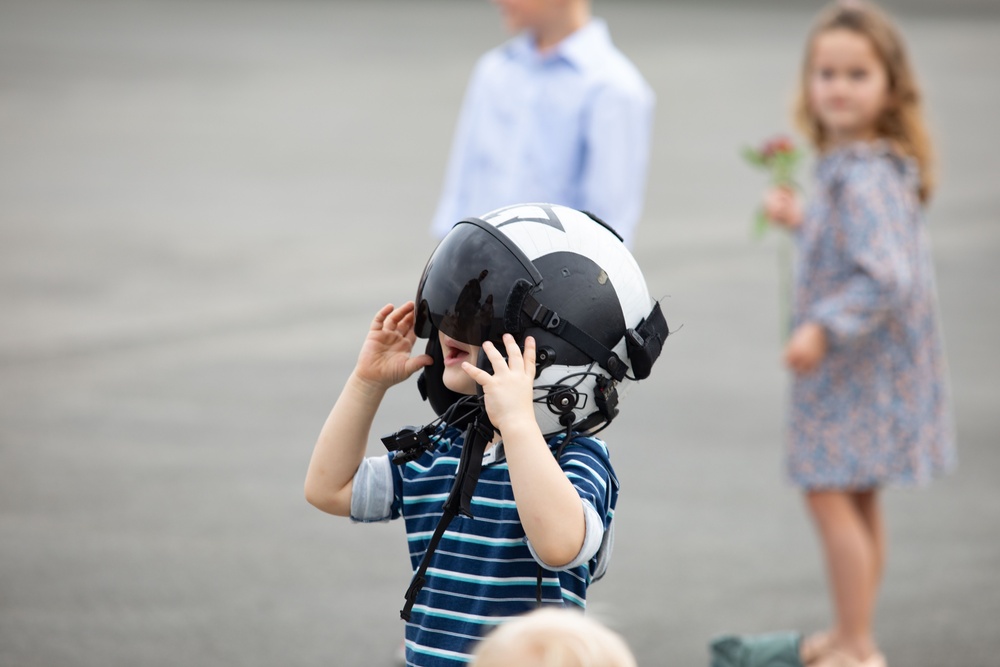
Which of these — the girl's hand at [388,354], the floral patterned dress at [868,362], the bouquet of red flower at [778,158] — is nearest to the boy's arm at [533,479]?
the girl's hand at [388,354]

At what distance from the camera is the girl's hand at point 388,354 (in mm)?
2754

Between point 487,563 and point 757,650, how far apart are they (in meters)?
2.30

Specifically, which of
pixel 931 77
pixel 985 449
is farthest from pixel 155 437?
→ pixel 931 77

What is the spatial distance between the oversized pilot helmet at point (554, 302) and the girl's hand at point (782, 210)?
254cm

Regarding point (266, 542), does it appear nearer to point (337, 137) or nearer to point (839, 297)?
point (839, 297)

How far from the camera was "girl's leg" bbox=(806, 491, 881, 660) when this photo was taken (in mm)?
4652

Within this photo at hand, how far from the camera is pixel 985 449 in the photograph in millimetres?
7105

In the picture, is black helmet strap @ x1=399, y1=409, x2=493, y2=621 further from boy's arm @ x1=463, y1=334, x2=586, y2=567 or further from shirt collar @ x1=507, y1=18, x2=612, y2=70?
shirt collar @ x1=507, y1=18, x2=612, y2=70

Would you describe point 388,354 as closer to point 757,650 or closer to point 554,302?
point 554,302

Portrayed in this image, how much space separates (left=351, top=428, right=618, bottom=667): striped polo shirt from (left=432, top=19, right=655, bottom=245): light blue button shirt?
233 cm

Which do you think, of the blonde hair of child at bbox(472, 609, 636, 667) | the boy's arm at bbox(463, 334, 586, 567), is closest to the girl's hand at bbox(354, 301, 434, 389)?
the boy's arm at bbox(463, 334, 586, 567)

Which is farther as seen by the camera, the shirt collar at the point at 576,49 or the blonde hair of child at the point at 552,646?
the shirt collar at the point at 576,49

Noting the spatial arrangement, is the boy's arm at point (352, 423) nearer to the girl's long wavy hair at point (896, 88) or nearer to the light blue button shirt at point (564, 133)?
the light blue button shirt at point (564, 133)

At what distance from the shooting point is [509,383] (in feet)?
8.08
